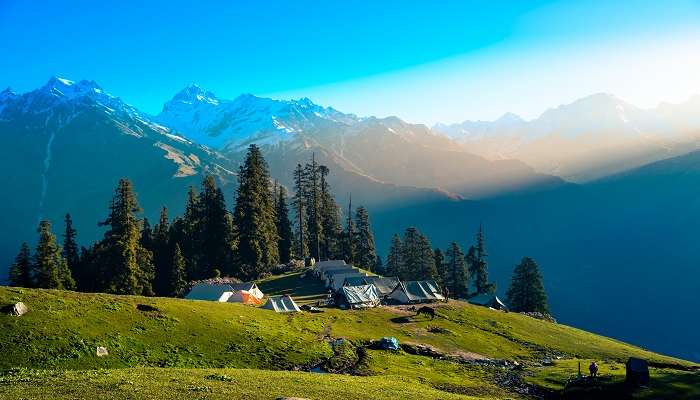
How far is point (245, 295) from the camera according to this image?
70.2 m

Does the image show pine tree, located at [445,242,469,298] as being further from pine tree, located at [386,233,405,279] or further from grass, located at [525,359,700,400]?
grass, located at [525,359,700,400]

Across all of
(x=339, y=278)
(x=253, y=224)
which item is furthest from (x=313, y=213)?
(x=339, y=278)

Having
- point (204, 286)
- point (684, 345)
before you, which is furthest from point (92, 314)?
point (684, 345)

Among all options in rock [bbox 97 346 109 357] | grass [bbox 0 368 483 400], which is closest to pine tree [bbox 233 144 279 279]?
rock [bbox 97 346 109 357]

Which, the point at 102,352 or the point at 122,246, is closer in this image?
the point at 102,352

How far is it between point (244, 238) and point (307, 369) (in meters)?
54.5

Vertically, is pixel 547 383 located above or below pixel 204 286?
below

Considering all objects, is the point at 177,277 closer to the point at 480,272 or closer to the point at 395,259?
the point at 395,259

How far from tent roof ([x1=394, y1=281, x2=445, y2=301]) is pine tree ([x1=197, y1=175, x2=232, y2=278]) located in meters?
35.6

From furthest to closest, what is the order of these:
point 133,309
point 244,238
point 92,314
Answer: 1. point 244,238
2. point 133,309
3. point 92,314

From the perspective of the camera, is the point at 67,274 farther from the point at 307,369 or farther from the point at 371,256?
the point at 371,256

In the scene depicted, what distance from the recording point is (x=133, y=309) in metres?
44.2

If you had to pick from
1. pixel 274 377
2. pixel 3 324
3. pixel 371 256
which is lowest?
pixel 274 377

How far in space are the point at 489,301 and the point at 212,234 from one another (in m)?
55.4
